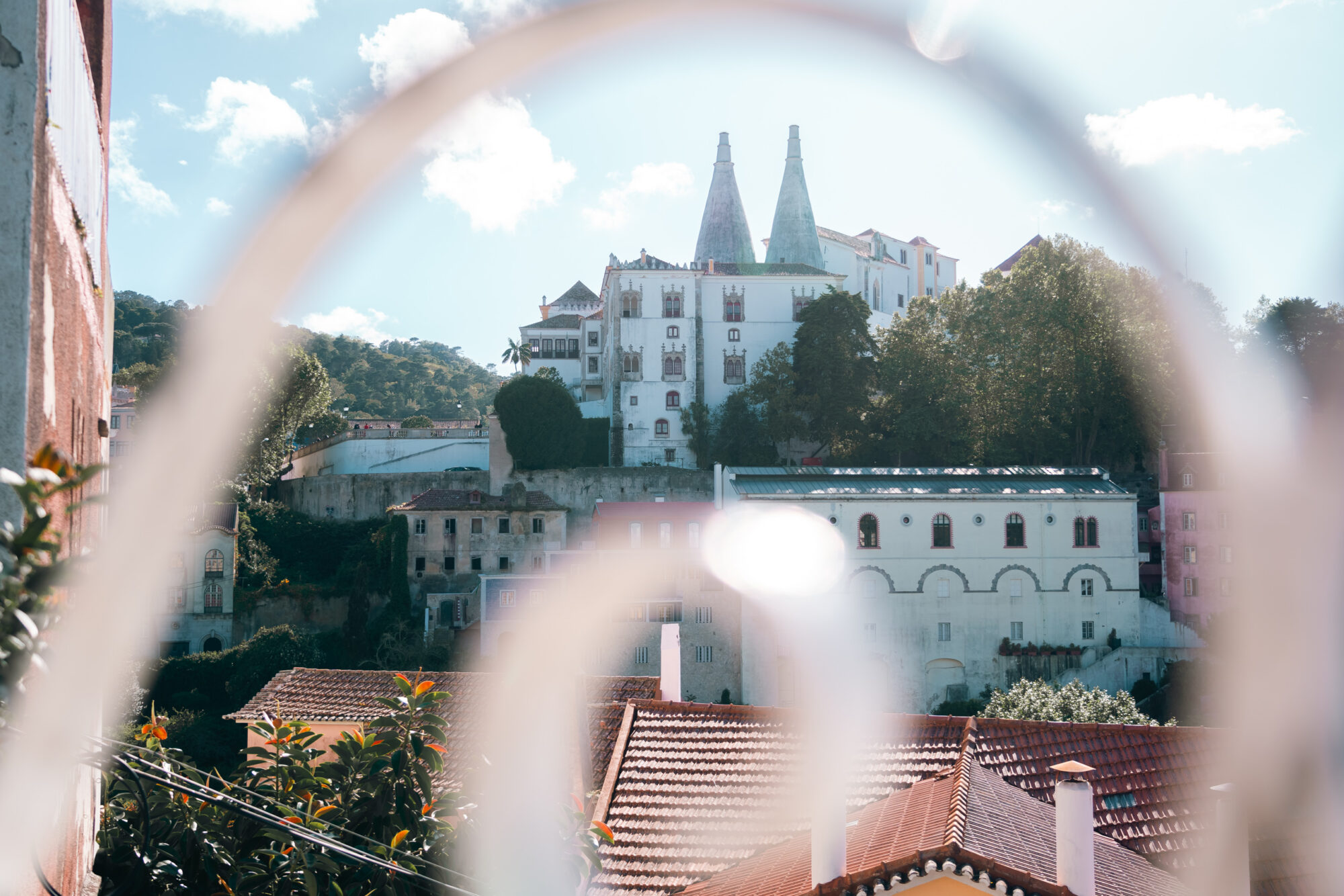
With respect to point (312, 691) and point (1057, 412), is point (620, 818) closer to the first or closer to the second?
point (312, 691)

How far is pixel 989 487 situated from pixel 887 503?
399 cm

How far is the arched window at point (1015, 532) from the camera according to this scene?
35969 mm

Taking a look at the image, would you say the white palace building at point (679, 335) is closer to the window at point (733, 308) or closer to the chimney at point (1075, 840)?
the window at point (733, 308)

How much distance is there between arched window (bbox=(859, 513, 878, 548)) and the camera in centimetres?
3559

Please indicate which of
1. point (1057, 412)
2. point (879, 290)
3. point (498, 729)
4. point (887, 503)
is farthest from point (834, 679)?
point (879, 290)

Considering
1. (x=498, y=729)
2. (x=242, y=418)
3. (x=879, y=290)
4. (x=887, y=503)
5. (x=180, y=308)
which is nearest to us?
(x=498, y=729)

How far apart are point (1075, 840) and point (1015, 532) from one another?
29461 millimetres

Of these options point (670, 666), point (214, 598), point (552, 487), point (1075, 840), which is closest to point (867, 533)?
point (552, 487)

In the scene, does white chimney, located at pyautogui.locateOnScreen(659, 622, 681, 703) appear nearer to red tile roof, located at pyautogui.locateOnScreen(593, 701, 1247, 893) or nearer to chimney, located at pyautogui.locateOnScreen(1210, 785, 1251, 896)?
red tile roof, located at pyautogui.locateOnScreen(593, 701, 1247, 893)

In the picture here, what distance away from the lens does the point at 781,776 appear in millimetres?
10891

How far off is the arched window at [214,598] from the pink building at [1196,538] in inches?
1452

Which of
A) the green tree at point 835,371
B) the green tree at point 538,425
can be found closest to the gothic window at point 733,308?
the green tree at point 835,371

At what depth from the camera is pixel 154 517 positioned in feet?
19.0

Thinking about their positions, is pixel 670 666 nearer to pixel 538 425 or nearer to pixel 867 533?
pixel 867 533
